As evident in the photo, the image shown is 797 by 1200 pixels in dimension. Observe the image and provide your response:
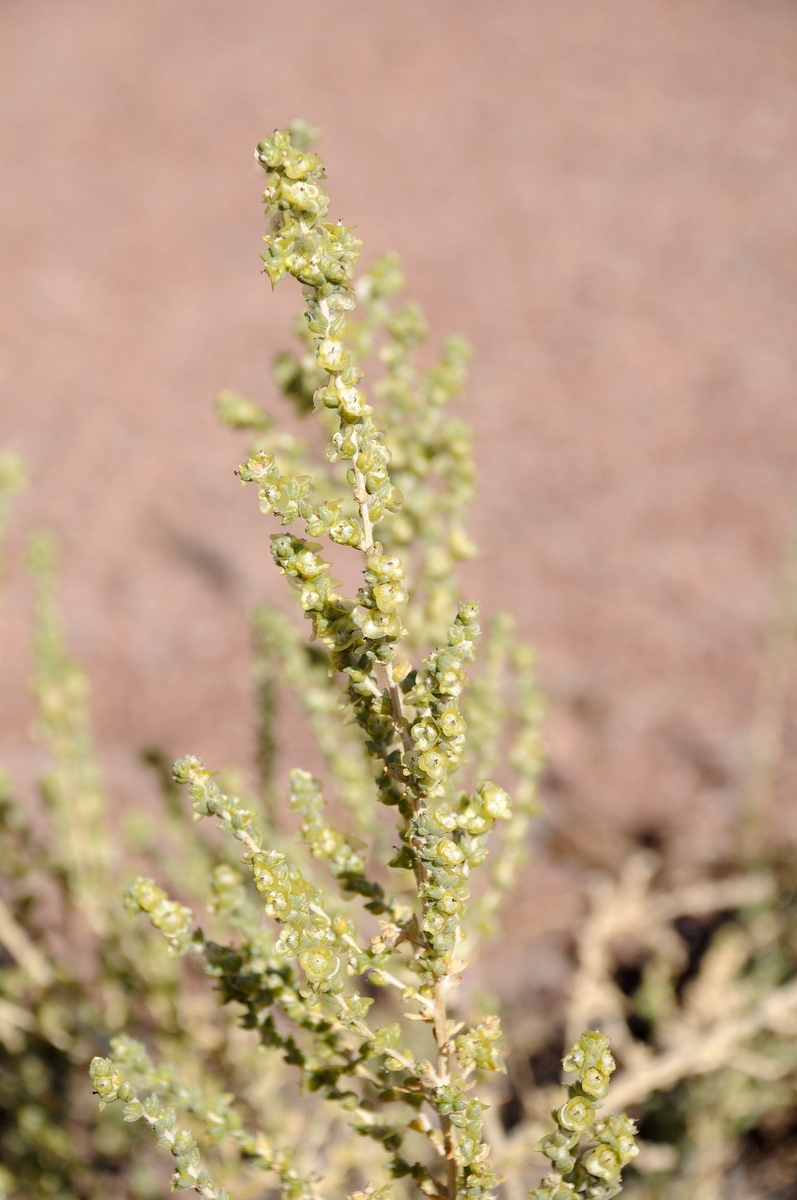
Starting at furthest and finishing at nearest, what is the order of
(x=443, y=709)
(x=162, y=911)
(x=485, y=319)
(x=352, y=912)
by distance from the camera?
(x=485, y=319) → (x=352, y=912) → (x=162, y=911) → (x=443, y=709)

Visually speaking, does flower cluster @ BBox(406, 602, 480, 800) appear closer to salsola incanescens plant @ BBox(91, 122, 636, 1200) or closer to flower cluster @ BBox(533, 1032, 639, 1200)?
salsola incanescens plant @ BBox(91, 122, 636, 1200)

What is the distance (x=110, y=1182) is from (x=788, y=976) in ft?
3.14

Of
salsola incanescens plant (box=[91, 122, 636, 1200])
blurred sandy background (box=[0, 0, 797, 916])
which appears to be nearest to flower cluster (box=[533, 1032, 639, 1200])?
salsola incanescens plant (box=[91, 122, 636, 1200])

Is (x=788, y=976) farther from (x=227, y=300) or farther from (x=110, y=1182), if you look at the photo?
(x=227, y=300)

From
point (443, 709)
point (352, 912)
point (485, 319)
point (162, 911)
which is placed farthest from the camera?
point (485, 319)

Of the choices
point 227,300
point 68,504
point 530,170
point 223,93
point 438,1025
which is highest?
point 223,93

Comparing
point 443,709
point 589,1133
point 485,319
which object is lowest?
point 589,1133

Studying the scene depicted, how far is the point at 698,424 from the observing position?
6.94 ft

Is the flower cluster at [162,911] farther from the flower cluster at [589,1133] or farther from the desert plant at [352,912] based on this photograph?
the flower cluster at [589,1133]

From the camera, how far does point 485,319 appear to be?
7.77 ft

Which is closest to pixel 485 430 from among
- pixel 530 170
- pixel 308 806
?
pixel 530 170

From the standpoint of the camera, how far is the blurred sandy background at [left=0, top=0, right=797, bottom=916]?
188 centimetres

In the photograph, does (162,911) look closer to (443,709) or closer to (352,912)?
(443,709)

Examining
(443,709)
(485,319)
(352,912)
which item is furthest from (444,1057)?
(485,319)
